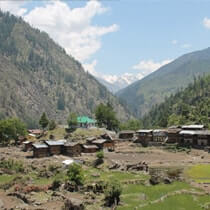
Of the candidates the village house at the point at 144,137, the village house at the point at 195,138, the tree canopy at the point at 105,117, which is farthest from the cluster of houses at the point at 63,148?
the tree canopy at the point at 105,117

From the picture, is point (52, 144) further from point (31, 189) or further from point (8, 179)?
point (31, 189)

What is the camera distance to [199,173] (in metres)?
63.6

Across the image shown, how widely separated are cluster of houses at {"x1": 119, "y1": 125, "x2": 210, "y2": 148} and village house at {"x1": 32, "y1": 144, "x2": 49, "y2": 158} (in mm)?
37767

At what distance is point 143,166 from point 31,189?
93.2ft

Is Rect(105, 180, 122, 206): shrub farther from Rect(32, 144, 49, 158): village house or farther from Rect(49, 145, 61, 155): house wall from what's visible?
Rect(49, 145, 61, 155): house wall

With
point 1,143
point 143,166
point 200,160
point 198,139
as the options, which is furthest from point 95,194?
point 1,143

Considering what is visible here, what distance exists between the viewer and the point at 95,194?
48094mm

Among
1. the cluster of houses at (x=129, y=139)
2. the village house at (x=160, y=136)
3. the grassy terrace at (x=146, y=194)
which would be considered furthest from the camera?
the village house at (x=160, y=136)

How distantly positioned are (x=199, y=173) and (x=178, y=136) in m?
43.5

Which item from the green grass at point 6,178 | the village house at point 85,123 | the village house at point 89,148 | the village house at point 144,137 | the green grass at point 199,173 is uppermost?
the village house at point 85,123

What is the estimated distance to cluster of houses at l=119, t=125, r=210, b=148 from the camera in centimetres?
9756

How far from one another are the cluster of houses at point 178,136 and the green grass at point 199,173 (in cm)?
2611

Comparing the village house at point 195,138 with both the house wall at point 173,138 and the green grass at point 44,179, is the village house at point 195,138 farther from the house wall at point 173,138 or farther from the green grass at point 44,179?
the green grass at point 44,179

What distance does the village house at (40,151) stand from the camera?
295 ft
